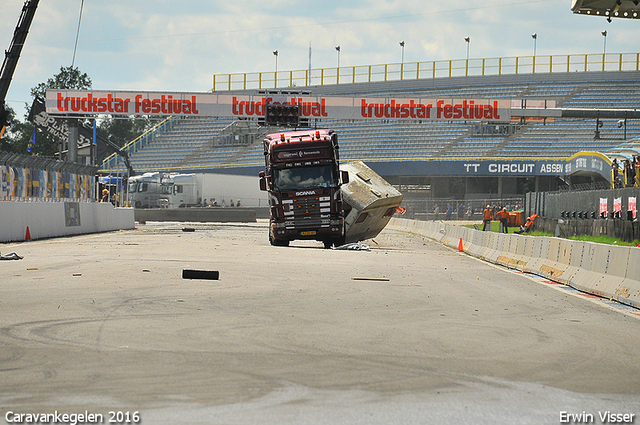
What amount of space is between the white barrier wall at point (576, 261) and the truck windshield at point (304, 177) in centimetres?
533

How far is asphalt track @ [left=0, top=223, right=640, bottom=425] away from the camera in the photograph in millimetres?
4988

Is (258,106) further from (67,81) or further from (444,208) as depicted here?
(67,81)

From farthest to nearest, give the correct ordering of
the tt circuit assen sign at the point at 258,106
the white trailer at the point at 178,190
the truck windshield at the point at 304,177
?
the white trailer at the point at 178,190
the tt circuit assen sign at the point at 258,106
the truck windshield at the point at 304,177

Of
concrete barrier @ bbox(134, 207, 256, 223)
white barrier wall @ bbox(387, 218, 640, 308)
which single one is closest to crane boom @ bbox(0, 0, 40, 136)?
concrete barrier @ bbox(134, 207, 256, 223)

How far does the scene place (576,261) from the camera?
47.4 ft

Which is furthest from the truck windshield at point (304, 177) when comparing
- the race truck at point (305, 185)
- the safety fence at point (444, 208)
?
the safety fence at point (444, 208)

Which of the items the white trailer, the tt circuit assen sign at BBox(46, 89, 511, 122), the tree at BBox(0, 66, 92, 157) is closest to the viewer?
the tt circuit assen sign at BBox(46, 89, 511, 122)

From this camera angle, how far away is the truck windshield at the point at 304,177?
23.4m

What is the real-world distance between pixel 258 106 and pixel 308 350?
37802 millimetres

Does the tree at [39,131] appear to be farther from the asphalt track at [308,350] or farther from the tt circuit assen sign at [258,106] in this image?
the asphalt track at [308,350]

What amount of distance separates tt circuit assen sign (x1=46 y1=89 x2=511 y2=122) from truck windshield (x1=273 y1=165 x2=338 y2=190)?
66.7 feet

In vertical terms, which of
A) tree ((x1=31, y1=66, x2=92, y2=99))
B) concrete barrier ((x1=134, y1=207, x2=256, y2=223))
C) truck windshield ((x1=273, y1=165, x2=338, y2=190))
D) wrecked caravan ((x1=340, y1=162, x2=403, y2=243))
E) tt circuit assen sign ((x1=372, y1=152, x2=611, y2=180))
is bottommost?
concrete barrier ((x1=134, y1=207, x2=256, y2=223))

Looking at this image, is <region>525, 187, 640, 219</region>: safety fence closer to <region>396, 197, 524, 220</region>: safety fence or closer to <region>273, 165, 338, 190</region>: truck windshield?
<region>273, 165, 338, 190</region>: truck windshield

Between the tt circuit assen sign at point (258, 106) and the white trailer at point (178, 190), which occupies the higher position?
the tt circuit assen sign at point (258, 106)
